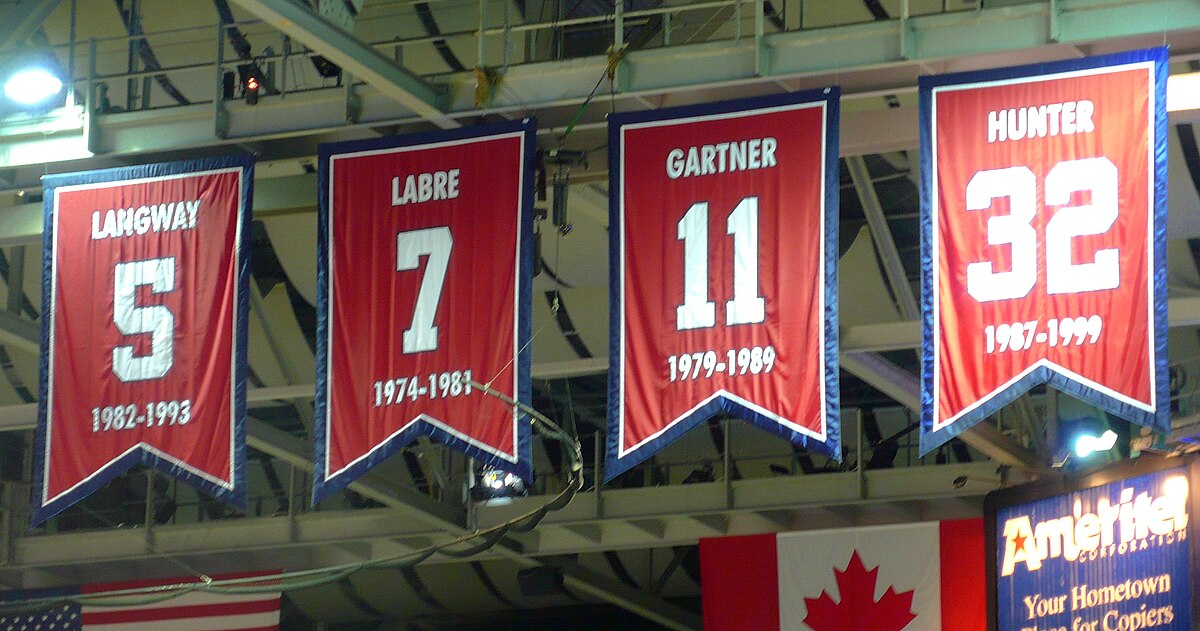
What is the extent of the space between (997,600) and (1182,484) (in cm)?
384

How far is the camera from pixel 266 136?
54.9ft

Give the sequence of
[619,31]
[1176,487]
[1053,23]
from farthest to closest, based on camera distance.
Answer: [1176,487]
[619,31]
[1053,23]

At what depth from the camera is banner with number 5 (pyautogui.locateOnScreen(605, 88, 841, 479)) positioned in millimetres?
14086

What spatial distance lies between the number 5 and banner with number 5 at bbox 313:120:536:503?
127 cm

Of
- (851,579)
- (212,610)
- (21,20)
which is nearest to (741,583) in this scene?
(851,579)

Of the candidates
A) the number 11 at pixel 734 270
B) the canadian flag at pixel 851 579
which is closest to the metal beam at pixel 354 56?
the number 11 at pixel 734 270

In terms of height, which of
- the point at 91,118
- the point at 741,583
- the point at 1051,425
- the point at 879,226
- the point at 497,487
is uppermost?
the point at 91,118

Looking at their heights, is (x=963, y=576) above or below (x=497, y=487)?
below

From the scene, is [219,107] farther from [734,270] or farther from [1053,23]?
[1053,23]

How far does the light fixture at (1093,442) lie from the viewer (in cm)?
1984

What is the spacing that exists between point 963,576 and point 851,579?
1.37 metres

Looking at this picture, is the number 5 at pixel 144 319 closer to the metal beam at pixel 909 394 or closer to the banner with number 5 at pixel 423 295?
the banner with number 5 at pixel 423 295

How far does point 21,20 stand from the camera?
15422mm

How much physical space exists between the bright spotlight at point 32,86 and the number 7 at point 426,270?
3842mm
